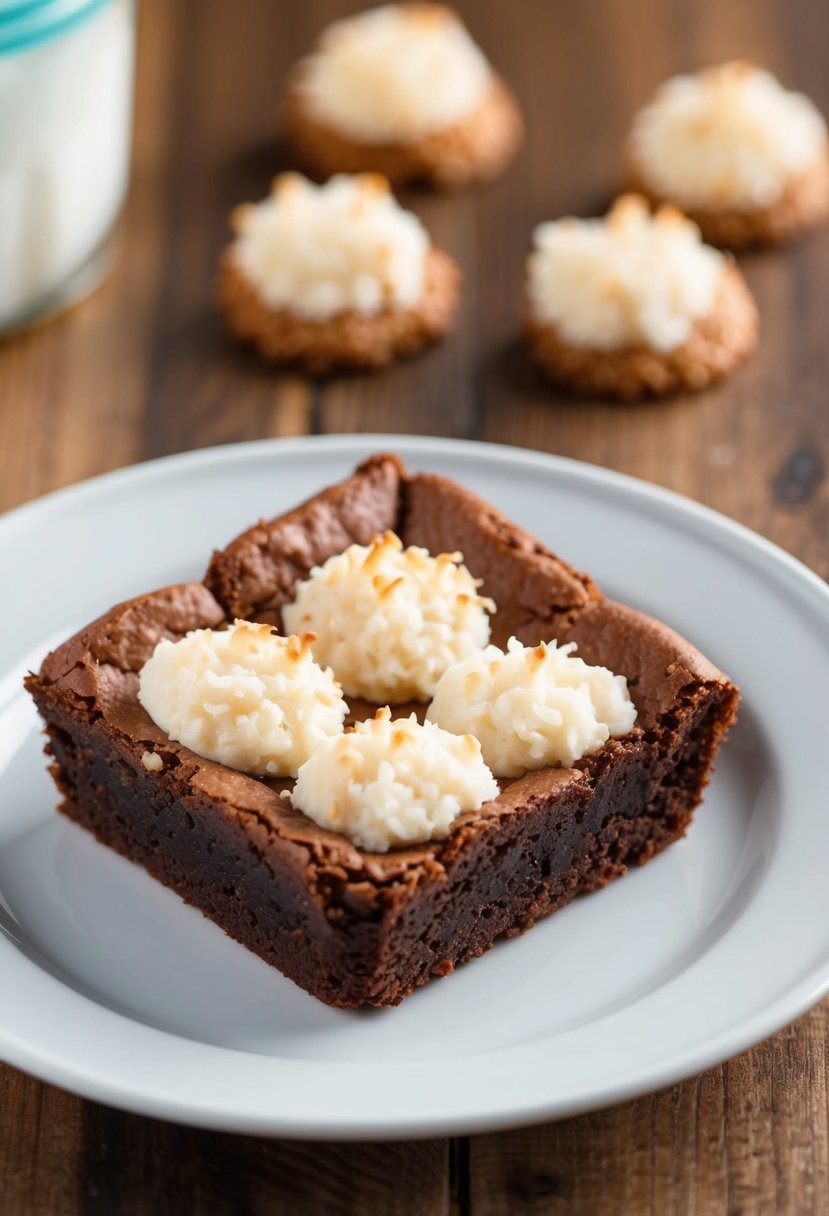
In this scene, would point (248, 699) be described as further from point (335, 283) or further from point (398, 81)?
point (398, 81)

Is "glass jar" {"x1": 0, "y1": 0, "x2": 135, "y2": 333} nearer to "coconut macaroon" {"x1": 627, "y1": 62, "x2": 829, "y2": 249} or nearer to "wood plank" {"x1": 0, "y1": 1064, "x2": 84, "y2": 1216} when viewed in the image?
"coconut macaroon" {"x1": 627, "y1": 62, "x2": 829, "y2": 249}

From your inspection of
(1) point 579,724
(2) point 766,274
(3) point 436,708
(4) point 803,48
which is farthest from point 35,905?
(4) point 803,48

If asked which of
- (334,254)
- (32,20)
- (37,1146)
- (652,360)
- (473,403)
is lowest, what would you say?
(37,1146)

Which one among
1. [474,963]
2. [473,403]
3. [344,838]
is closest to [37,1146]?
[344,838]

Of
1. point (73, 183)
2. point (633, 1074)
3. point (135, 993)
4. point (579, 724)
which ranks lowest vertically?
point (135, 993)

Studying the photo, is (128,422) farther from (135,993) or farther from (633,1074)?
(633,1074)

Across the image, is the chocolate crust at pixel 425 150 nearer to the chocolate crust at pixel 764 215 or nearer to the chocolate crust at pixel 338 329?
the chocolate crust at pixel 764 215

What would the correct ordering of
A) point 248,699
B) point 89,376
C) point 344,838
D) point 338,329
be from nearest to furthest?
point 344,838 → point 248,699 → point 338,329 → point 89,376
